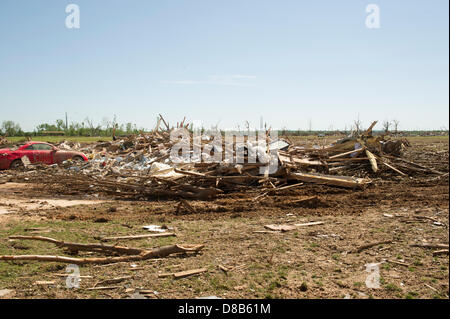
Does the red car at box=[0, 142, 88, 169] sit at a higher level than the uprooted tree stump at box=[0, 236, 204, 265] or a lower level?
higher

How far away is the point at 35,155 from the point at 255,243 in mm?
15126

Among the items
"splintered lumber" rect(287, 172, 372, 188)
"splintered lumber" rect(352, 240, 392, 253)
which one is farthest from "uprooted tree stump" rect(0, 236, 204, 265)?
"splintered lumber" rect(287, 172, 372, 188)

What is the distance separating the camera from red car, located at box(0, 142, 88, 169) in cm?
1678

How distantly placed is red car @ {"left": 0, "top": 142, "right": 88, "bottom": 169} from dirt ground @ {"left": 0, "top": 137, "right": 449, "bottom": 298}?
269 inches

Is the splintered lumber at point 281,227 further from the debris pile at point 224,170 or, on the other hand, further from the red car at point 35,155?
the red car at point 35,155

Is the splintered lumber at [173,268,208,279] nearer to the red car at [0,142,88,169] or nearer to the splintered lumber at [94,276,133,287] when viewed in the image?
the splintered lumber at [94,276,133,287]

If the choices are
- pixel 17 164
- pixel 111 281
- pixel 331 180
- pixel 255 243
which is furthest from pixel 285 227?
pixel 17 164

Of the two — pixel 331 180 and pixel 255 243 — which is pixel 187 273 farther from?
pixel 331 180

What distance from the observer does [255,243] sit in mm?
6121

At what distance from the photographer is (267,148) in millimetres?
12602

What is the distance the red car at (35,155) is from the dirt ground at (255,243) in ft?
22.4

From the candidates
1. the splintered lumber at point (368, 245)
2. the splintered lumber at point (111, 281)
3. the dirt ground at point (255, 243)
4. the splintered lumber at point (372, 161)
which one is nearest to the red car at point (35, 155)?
the dirt ground at point (255, 243)
